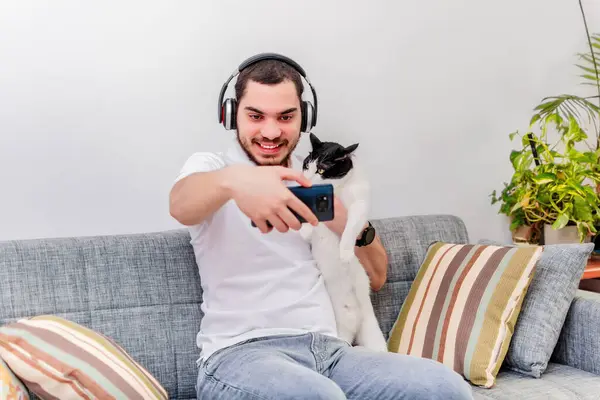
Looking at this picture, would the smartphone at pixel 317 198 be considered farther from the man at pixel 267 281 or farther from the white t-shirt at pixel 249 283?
the white t-shirt at pixel 249 283

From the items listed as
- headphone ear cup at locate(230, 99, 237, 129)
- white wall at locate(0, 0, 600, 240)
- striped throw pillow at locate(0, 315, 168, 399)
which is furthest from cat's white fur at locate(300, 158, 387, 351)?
white wall at locate(0, 0, 600, 240)

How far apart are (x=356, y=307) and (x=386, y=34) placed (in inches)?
42.4

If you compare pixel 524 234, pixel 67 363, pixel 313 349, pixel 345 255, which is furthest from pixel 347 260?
pixel 524 234

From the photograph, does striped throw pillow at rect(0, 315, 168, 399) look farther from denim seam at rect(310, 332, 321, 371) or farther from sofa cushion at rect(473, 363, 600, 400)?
sofa cushion at rect(473, 363, 600, 400)

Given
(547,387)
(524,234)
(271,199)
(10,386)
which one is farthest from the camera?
(524,234)

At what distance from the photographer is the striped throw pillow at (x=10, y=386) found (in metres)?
1.42

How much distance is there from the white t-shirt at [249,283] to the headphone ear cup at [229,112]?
92 mm

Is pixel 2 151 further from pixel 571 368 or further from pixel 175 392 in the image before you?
pixel 571 368

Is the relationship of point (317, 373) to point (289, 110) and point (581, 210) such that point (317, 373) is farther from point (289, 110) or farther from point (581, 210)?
point (581, 210)

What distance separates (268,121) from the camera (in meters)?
1.77

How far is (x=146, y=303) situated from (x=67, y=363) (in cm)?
42

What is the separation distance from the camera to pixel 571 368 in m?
2.01

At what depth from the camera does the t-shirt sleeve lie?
169 centimetres

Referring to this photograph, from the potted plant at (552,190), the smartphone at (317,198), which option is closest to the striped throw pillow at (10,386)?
the smartphone at (317,198)
